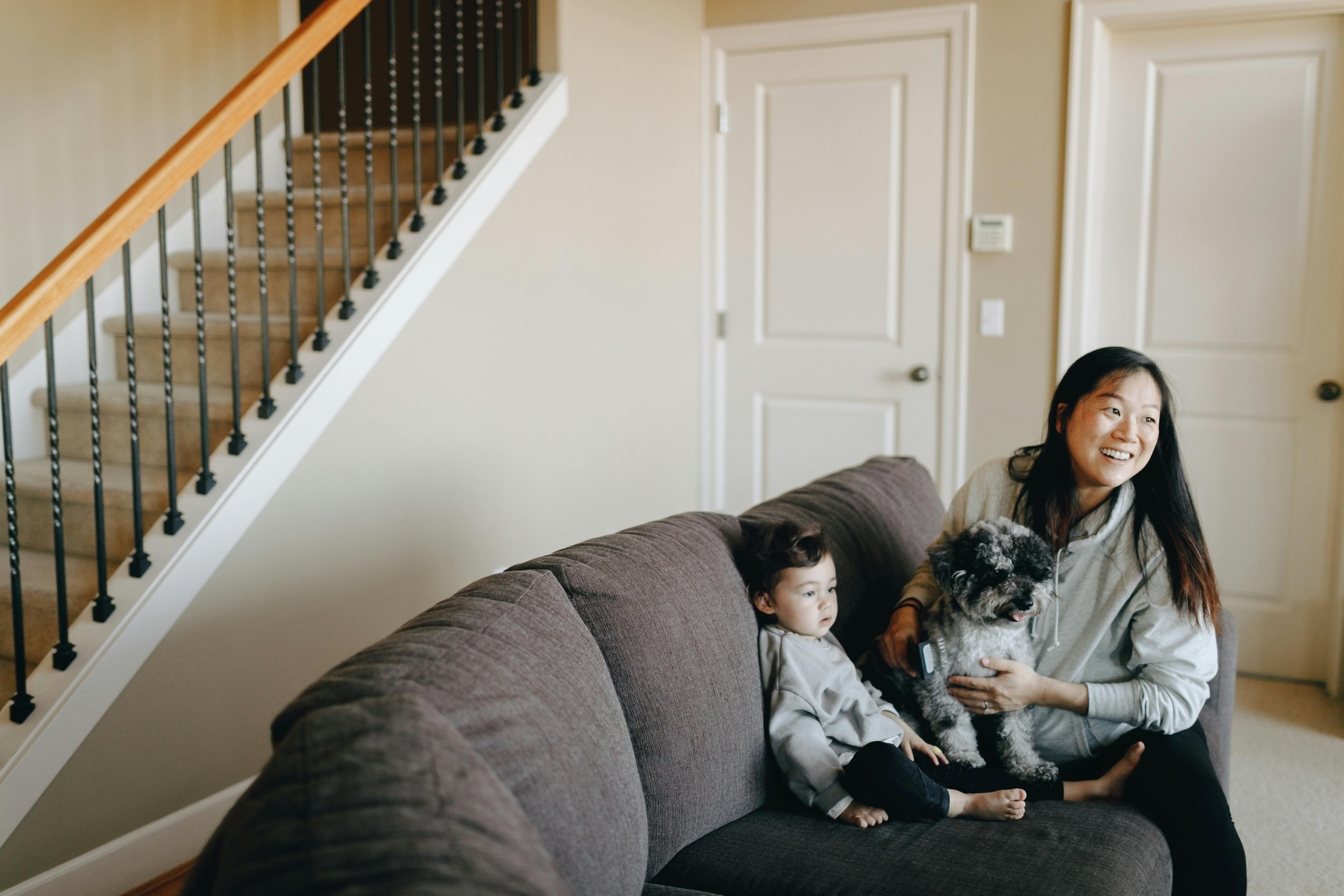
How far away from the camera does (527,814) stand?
3.60 feet

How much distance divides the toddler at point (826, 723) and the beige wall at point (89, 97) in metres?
2.38

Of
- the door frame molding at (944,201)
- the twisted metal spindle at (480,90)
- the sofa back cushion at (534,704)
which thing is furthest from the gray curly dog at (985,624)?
the door frame molding at (944,201)

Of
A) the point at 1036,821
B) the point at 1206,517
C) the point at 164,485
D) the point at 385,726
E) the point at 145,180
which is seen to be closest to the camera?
the point at 385,726

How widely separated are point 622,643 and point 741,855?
0.36 m

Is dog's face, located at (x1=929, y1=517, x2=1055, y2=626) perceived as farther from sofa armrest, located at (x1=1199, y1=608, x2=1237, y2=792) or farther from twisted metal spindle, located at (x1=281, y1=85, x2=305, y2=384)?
twisted metal spindle, located at (x1=281, y1=85, x2=305, y2=384)

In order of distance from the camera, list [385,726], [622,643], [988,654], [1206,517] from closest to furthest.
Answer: [385,726]
[622,643]
[988,654]
[1206,517]

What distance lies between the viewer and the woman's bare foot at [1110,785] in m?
1.71

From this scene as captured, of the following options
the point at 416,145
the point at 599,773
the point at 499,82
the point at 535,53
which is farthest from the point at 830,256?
the point at 599,773

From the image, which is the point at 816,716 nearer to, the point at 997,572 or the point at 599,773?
the point at 997,572

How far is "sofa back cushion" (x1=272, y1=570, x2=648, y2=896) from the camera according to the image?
1.10 m

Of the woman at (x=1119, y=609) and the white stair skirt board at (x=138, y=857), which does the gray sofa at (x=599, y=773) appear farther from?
the white stair skirt board at (x=138, y=857)

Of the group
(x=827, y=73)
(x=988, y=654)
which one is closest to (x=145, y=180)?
(x=988, y=654)

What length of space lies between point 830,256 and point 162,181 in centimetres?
239

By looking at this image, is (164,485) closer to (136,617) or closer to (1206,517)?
(136,617)
